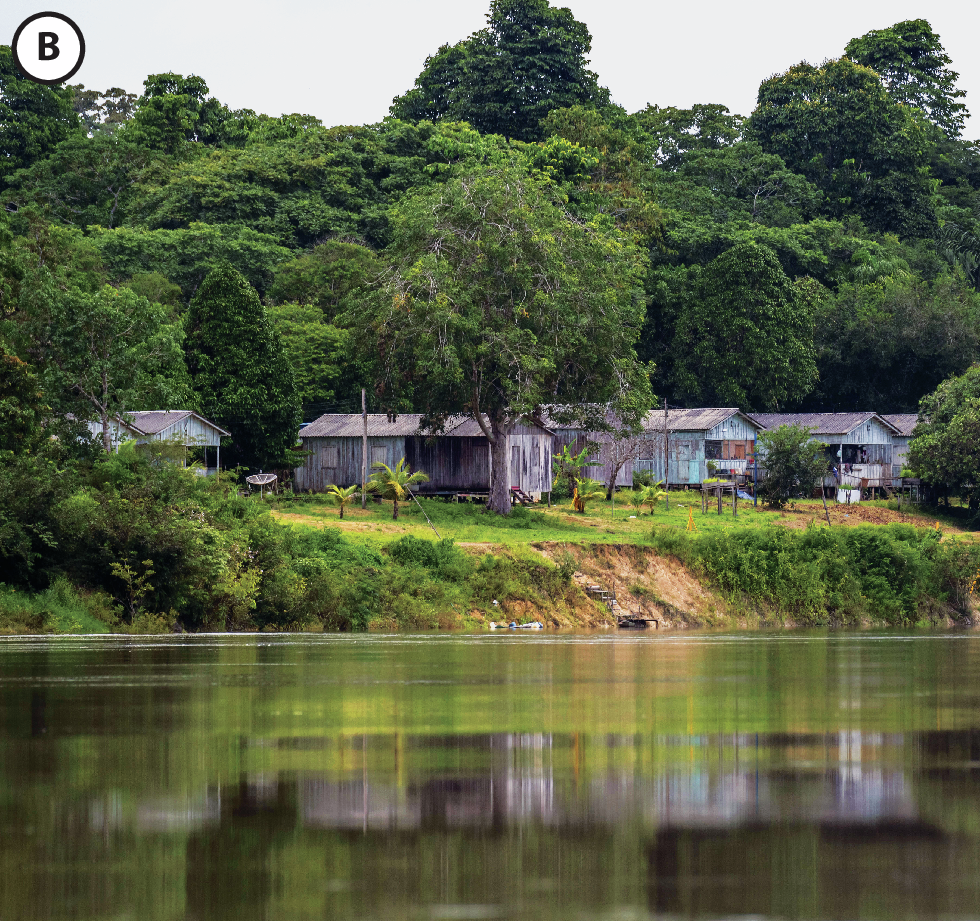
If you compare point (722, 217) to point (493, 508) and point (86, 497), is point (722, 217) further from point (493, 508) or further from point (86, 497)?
point (86, 497)

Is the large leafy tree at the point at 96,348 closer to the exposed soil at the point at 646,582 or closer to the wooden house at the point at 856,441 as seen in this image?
the exposed soil at the point at 646,582

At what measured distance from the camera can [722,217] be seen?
99.4m

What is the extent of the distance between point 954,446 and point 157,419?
118 feet

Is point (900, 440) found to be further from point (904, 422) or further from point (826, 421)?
point (826, 421)

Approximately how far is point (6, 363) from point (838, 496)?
48189mm

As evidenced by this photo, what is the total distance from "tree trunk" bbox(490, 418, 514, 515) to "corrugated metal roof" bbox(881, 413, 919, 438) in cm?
3254

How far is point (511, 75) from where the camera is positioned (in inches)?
4343

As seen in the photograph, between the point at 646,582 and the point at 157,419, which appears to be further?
the point at 157,419

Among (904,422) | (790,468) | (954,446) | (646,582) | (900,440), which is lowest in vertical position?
(646,582)

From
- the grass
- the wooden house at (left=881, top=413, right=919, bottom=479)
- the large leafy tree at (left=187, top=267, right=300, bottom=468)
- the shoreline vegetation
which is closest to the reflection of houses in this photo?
the large leafy tree at (left=187, top=267, right=300, bottom=468)

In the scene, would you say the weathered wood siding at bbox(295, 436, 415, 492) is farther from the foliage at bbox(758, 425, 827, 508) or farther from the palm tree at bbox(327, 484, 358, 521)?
the foliage at bbox(758, 425, 827, 508)

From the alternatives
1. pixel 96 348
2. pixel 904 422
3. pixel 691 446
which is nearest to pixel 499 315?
pixel 96 348

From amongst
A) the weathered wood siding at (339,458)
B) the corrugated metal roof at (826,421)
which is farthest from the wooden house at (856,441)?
the weathered wood siding at (339,458)

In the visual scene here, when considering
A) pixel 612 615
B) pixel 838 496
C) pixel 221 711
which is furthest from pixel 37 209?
pixel 221 711
